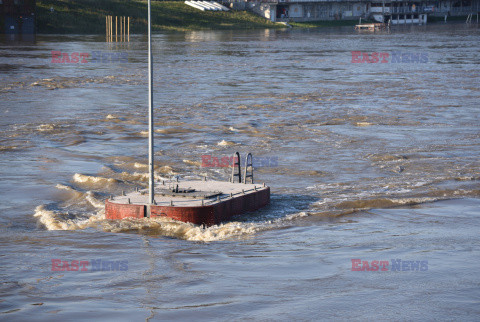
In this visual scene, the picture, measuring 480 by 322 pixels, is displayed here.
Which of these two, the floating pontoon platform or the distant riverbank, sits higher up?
the distant riverbank

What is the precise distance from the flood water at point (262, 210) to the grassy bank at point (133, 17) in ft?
164

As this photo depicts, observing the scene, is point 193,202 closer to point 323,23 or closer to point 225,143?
point 225,143

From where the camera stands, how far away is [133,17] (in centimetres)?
10694

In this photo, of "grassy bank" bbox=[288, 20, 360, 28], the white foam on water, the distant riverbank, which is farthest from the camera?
"grassy bank" bbox=[288, 20, 360, 28]

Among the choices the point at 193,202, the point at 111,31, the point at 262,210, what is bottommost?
the point at 262,210

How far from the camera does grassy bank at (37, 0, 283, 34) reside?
97.5m

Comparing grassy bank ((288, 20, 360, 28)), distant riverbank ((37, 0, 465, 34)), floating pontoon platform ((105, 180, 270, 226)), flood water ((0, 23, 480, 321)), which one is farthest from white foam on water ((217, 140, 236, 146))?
grassy bank ((288, 20, 360, 28))

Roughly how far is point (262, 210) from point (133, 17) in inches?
3619

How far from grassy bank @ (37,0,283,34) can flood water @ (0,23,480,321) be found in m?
50.0

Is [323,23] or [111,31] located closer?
[111,31]

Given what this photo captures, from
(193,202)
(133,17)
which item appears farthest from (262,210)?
(133,17)

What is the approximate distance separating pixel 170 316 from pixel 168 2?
111 m

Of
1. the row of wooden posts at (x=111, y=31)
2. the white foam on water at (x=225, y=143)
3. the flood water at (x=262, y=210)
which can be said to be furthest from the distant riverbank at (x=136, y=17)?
the white foam on water at (x=225, y=143)

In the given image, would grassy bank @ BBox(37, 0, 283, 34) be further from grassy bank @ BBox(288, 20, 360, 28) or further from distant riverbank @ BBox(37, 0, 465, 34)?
grassy bank @ BBox(288, 20, 360, 28)
